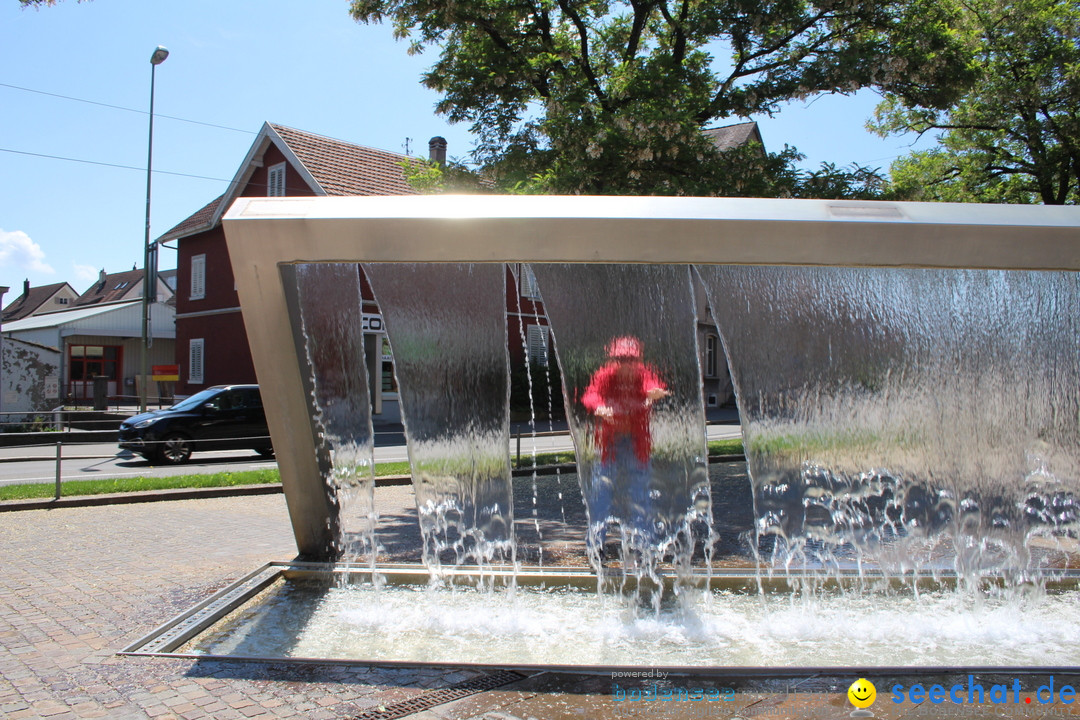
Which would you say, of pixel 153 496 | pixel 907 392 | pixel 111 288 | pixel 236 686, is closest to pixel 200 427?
pixel 153 496

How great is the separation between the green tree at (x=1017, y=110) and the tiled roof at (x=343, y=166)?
15.9 meters

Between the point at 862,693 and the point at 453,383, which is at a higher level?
the point at 453,383

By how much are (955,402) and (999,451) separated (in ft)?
1.58

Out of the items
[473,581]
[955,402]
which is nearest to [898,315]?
[955,402]

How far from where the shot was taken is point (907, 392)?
5336 millimetres

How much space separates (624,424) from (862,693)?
2.28 m

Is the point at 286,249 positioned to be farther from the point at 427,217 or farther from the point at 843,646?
the point at 843,646

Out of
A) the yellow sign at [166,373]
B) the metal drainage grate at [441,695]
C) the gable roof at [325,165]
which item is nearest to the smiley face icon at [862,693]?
the metal drainage grate at [441,695]

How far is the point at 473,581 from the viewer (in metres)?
5.98

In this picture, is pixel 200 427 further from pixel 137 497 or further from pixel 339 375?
pixel 339 375

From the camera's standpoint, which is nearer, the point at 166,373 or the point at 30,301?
the point at 166,373

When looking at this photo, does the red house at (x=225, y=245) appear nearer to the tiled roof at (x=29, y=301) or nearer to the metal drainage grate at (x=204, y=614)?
the metal drainage grate at (x=204, y=614)

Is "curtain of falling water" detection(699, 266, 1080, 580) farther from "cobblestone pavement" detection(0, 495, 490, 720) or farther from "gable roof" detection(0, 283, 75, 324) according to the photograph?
"gable roof" detection(0, 283, 75, 324)

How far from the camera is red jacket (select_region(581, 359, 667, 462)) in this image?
17.7 ft
